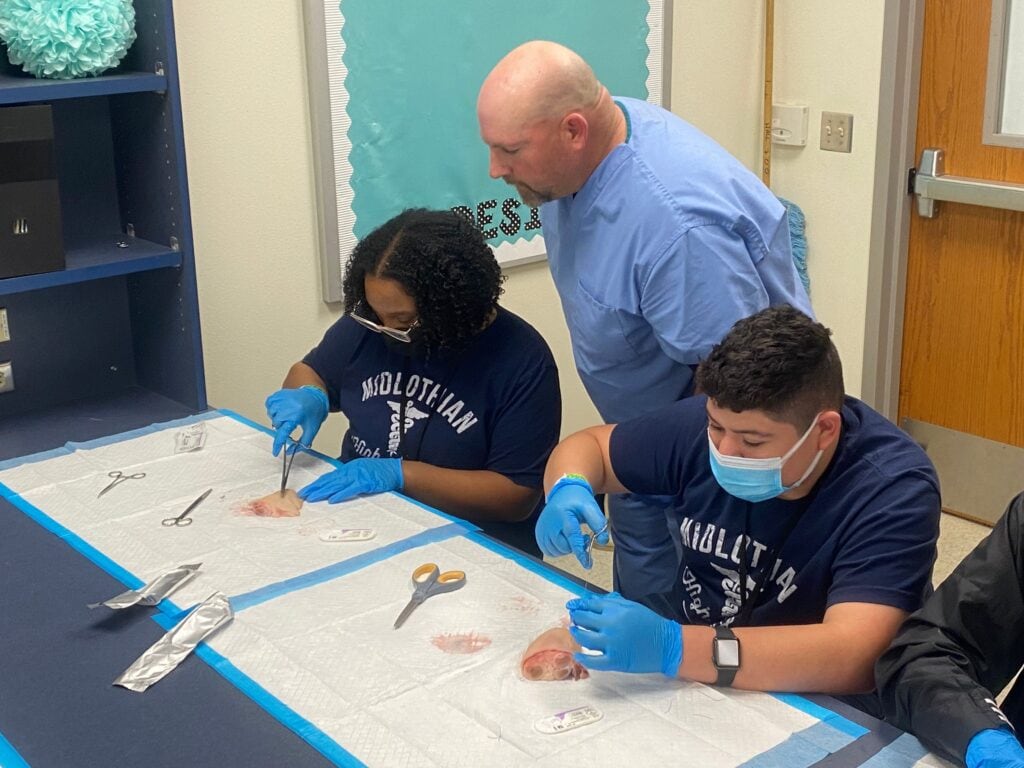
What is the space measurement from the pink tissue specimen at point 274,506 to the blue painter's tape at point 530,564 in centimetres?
29

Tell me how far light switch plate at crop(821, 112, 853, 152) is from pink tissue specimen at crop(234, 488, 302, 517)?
2.15 m

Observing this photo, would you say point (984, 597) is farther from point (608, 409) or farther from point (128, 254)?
point (128, 254)

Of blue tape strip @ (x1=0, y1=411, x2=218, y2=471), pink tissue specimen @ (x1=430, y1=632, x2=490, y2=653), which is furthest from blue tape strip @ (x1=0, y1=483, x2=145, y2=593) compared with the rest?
pink tissue specimen @ (x1=430, y1=632, x2=490, y2=653)

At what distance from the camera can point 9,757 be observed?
1171 millimetres

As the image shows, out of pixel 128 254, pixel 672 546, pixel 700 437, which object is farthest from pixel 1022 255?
pixel 128 254

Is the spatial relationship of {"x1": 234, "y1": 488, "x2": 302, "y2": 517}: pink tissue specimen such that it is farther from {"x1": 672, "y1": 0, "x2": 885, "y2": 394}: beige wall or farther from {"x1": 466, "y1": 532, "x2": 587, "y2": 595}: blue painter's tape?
{"x1": 672, "y1": 0, "x2": 885, "y2": 394}: beige wall

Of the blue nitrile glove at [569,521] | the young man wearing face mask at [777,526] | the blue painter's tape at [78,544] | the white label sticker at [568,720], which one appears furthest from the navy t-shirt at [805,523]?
the blue painter's tape at [78,544]

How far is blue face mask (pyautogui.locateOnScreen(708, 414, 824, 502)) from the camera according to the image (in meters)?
1.37

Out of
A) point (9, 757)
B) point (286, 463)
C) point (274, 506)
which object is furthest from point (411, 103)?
point (9, 757)

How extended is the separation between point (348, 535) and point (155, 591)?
29cm

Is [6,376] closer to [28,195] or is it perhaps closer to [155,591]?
[28,195]

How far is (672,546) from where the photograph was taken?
7.02 ft

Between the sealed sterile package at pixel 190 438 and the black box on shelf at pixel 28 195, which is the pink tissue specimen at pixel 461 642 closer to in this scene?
the sealed sterile package at pixel 190 438

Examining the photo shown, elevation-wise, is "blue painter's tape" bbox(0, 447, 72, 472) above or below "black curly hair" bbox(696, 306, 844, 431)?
below
